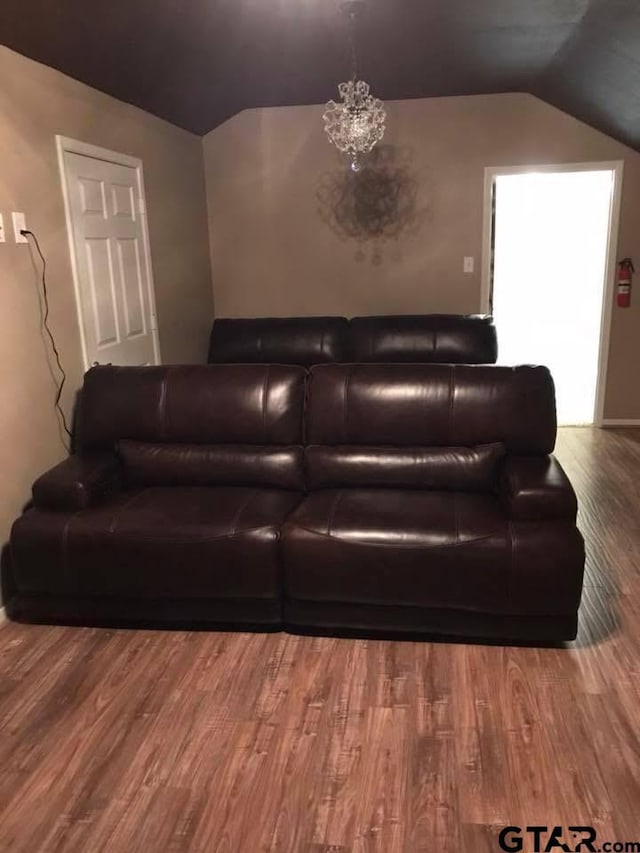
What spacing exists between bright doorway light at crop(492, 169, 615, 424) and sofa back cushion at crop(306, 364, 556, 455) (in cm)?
265

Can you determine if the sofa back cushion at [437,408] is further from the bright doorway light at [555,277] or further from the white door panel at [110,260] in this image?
the bright doorway light at [555,277]

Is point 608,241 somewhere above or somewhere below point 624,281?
above

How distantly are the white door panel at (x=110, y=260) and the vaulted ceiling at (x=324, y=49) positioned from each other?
0.44 meters

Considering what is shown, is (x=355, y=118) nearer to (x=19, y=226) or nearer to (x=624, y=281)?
(x=19, y=226)

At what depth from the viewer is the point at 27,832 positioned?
66.9 inches

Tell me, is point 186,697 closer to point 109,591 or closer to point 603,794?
point 109,591

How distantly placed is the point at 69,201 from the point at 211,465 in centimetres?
142

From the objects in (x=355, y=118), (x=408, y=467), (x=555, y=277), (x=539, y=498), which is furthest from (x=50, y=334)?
(x=555, y=277)

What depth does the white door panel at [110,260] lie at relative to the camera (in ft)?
10.6

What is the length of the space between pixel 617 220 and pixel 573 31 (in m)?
1.73

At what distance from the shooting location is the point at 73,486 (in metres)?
2.63

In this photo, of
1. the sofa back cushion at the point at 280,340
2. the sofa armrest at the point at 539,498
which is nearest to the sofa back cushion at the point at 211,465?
the sofa armrest at the point at 539,498

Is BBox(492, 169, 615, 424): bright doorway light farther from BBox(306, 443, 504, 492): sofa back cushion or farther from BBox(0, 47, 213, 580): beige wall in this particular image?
BBox(0, 47, 213, 580): beige wall

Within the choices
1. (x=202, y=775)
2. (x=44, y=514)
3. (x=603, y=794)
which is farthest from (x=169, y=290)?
(x=603, y=794)
